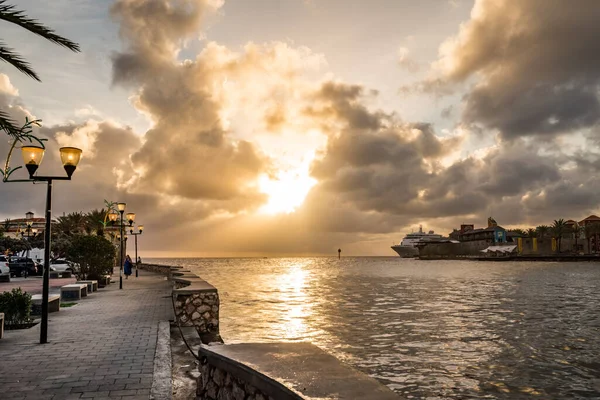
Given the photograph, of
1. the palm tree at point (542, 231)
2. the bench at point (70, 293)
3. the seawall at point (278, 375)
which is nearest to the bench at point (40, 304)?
the bench at point (70, 293)

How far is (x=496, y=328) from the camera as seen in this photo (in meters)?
15.5

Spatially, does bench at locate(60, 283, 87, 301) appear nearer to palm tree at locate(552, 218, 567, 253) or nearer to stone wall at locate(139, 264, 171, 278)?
stone wall at locate(139, 264, 171, 278)

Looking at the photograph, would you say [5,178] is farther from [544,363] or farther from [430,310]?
[430,310]

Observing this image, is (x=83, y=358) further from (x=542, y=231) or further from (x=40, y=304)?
(x=542, y=231)

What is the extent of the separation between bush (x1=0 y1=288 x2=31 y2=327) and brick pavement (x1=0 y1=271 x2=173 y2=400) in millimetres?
503

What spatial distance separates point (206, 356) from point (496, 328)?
13183 millimetres

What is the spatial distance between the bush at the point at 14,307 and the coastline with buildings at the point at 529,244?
136 meters

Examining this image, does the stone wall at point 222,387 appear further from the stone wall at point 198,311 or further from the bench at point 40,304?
the bench at point 40,304

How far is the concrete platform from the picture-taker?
11.3 feet

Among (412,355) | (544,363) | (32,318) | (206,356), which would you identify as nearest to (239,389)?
(206,356)

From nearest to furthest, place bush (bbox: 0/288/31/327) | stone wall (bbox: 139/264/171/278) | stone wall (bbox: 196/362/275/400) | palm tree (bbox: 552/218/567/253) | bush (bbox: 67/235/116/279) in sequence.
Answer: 1. stone wall (bbox: 196/362/275/400)
2. bush (bbox: 0/288/31/327)
3. bush (bbox: 67/235/116/279)
4. stone wall (bbox: 139/264/171/278)
5. palm tree (bbox: 552/218/567/253)

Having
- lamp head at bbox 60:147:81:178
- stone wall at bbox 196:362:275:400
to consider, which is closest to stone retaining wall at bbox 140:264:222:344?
lamp head at bbox 60:147:81:178

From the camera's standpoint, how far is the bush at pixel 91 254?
1021 inches

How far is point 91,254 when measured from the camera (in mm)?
26297
